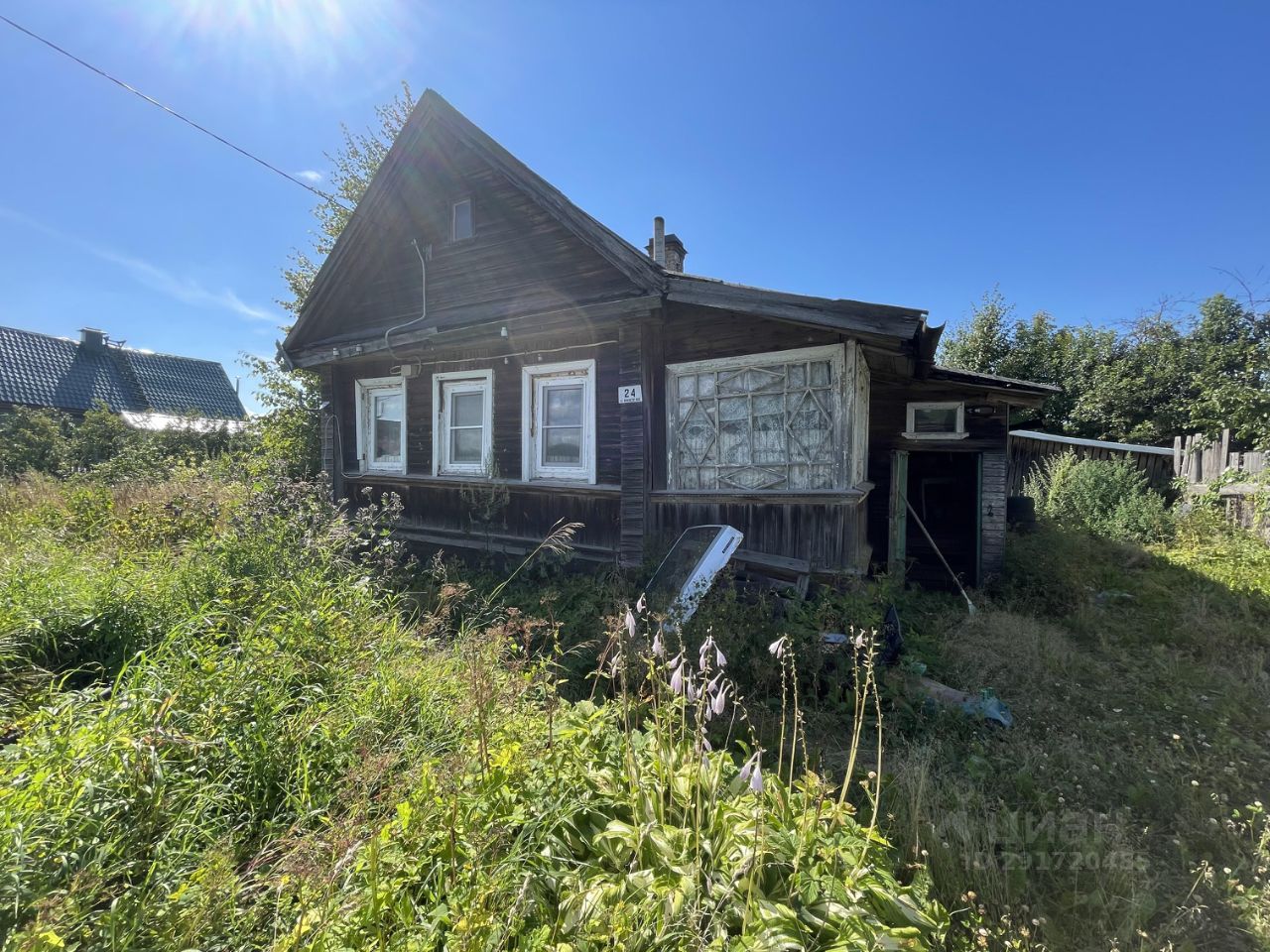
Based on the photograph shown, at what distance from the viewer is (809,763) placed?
300cm

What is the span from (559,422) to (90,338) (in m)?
30.7

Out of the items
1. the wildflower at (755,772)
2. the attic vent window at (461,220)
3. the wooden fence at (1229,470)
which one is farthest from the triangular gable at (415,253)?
the wooden fence at (1229,470)

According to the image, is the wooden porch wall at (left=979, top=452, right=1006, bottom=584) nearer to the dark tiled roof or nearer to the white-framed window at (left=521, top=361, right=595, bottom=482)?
the white-framed window at (left=521, top=361, right=595, bottom=482)

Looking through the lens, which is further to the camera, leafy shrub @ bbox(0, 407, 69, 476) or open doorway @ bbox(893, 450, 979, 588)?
leafy shrub @ bbox(0, 407, 69, 476)

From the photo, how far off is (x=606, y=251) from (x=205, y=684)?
202 inches

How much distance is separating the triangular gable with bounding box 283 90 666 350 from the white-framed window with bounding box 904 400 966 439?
4.56 meters

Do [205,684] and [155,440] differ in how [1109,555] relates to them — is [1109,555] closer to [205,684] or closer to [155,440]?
[205,684]

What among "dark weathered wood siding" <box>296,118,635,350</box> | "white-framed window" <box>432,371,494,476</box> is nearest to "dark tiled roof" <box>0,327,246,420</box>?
"dark weathered wood siding" <box>296,118,635,350</box>

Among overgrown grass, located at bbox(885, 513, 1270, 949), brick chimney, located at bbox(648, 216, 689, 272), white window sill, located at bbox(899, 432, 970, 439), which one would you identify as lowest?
overgrown grass, located at bbox(885, 513, 1270, 949)

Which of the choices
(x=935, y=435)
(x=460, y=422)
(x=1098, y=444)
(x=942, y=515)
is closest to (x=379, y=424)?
(x=460, y=422)

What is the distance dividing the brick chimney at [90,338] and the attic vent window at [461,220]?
92.0 ft

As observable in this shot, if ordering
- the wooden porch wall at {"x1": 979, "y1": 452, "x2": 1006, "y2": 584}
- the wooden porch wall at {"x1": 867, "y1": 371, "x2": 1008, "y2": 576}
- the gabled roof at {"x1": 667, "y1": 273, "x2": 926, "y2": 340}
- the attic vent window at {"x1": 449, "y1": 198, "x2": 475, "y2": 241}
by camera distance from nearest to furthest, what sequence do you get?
the gabled roof at {"x1": 667, "y1": 273, "x2": 926, "y2": 340} < the wooden porch wall at {"x1": 867, "y1": 371, "x2": 1008, "y2": 576} < the wooden porch wall at {"x1": 979, "y1": 452, "x2": 1006, "y2": 584} < the attic vent window at {"x1": 449, "y1": 198, "x2": 475, "y2": 241}

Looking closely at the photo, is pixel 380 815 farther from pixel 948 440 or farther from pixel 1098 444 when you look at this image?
pixel 1098 444

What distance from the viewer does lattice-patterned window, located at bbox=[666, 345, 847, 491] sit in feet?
16.6
